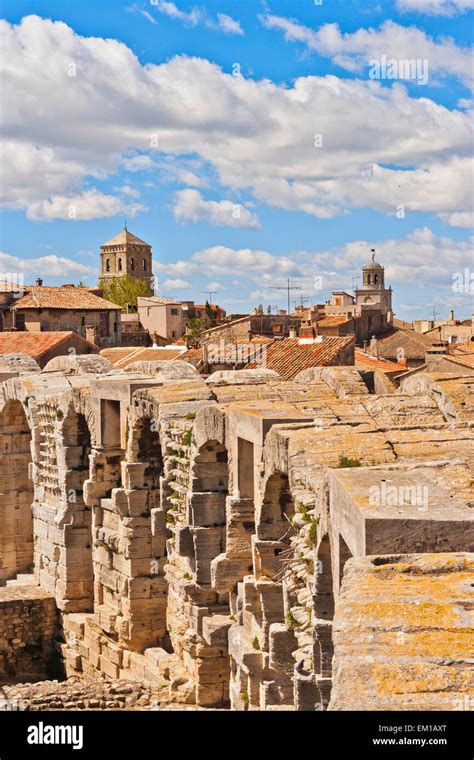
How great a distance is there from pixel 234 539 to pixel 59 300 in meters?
39.4

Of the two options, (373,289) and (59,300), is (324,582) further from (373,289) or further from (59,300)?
(373,289)

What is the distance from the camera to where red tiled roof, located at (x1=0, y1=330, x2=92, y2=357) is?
114 ft

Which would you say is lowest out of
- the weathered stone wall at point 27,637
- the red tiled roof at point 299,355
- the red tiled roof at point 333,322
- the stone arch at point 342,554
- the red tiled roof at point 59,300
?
the weathered stone wall at point 27,637

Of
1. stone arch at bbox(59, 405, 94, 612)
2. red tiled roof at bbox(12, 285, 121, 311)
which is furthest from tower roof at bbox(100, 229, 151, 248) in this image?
stone arch at bbox(59, 405, 94, 612)

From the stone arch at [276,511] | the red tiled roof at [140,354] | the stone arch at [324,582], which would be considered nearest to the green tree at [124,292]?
the red tiled roof at [140,354]

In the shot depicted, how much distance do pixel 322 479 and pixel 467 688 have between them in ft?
13.0

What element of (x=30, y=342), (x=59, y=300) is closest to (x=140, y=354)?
(x=30, y=342)

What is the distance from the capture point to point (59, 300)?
49969 mm

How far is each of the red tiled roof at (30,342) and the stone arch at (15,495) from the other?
1359 centimetres

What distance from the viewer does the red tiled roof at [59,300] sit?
49000mm

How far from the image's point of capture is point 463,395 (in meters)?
12.4

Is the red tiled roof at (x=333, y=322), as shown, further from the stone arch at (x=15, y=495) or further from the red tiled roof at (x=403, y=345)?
the stone arch at (x=15, y=495)

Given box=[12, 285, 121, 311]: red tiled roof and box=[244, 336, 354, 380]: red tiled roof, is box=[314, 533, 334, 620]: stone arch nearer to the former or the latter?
box=[244, 336, 354, 380]: red tiled roof

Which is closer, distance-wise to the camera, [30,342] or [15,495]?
[15,495]
